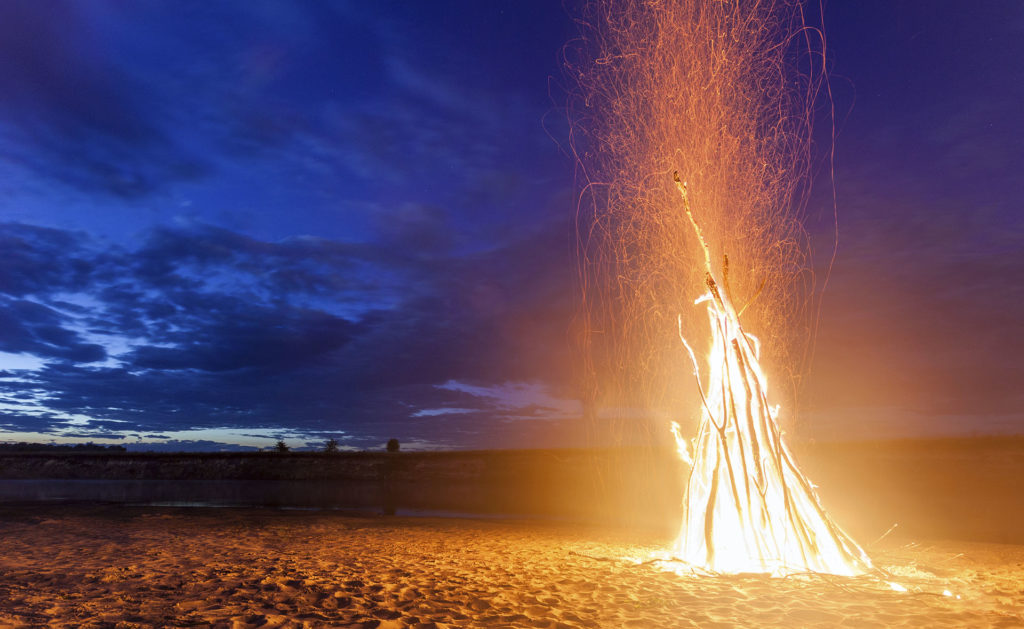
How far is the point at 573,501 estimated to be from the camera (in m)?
27.0

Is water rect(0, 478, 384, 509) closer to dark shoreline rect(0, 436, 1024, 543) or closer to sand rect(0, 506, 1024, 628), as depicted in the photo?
dark shoreline rect(0, 436, 1024, 543)

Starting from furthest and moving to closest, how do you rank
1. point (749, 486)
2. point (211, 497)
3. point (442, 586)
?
point (211, 497) < point (749, 486) < point (442, 586)

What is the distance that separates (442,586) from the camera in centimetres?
771

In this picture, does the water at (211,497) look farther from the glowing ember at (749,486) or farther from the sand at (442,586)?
the glowing ember at (749,486)

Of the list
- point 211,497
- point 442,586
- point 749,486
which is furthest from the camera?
point 211,497

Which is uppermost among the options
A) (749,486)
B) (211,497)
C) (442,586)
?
(749,486)

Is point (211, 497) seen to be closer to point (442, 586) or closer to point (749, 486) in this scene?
point (442, 586)

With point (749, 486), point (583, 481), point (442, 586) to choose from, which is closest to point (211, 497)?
point (583, 481)

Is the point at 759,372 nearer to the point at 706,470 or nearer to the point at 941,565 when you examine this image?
the point at 706,470

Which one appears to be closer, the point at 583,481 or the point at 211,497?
the point at 211,497

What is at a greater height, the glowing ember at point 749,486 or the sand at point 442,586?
the glowing ember at point 749,486

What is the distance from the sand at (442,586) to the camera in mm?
6020

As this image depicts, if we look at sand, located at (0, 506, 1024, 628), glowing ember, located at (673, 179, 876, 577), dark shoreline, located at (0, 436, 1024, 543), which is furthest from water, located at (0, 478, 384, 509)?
glowing ember, located at (673, 179, 876, 577)

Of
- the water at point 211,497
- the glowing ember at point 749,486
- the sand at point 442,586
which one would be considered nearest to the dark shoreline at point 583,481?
the water at point 211,497
